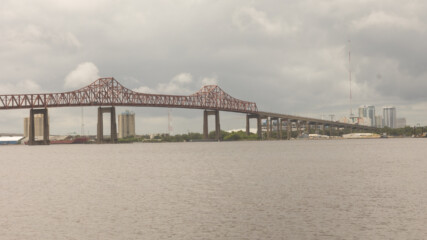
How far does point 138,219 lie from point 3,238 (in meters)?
4.34

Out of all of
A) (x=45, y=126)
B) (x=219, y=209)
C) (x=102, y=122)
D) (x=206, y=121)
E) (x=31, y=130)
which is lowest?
(x=219, y=209)

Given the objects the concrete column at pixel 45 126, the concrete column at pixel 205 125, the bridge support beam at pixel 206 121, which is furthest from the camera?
the bridge support beam at pixel 206 121

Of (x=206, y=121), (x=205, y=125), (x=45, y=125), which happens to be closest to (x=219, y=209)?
(x=45, y=125)

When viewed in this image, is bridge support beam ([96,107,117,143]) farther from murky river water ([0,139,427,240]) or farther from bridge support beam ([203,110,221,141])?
murky river water ([0,139,427,240])

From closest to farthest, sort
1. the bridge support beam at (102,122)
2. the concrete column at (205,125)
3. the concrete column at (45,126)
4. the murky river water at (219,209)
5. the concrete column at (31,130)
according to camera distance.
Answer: the murky river water at (219,209) < the bridge support beam at (102,122) < the concrete column at (31,130) < the concrete column at (45,126) < the concrete column at (205,125)

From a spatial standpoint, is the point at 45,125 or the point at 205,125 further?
the point at 205,125

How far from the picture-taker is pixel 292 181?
90.3 feet

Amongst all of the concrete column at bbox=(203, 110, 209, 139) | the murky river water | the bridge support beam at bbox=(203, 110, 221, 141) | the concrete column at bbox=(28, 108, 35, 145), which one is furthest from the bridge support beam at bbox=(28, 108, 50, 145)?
the murky river water

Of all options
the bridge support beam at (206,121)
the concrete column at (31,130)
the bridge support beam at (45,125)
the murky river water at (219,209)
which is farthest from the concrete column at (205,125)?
the murky river water at (219,209)

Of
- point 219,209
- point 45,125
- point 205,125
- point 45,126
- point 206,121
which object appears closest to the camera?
point 219,209

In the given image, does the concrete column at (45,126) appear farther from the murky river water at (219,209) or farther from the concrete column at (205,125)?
the murky river water at (219,209)

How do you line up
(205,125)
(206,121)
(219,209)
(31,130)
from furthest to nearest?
(206,121)
(205,125)
(31,130)
(219,209)

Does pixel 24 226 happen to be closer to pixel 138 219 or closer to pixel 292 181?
pixel 138 219

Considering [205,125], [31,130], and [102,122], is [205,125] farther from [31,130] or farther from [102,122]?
[31,130]
